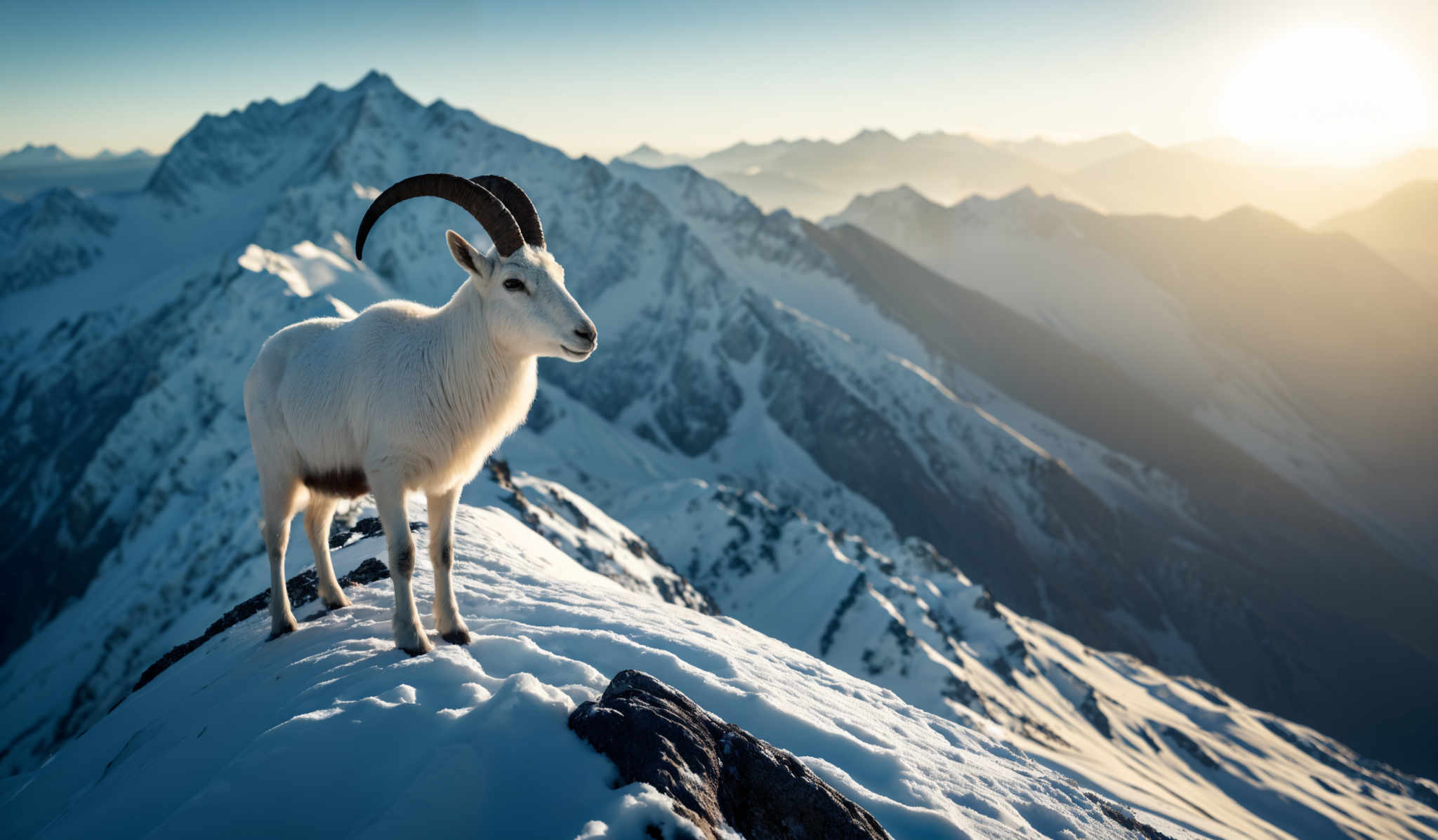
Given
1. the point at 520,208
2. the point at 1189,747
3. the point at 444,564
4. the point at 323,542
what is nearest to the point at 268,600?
the point at 323,542

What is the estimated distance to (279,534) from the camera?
10055 millimetres

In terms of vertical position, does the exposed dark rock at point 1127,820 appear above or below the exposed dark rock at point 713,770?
below

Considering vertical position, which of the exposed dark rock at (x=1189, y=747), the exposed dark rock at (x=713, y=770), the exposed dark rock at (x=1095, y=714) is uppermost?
the exposed dark rock at (x=713, y=770)

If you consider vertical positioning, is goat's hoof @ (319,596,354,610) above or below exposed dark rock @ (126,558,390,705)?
above

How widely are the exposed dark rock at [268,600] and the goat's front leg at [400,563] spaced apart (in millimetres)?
4473

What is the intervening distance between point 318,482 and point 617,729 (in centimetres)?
615

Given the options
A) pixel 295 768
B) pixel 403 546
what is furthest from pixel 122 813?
pixel 403 546

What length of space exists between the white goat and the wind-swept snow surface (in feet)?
4.36

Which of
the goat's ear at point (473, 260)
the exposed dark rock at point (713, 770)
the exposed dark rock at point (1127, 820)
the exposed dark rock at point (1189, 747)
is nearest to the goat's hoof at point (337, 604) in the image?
the goat's ear at point (473, 260)

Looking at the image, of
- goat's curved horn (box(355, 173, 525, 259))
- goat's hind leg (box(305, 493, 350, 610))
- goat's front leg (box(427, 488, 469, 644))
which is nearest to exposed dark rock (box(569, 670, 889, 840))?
goat's front leg (box(427, 488, 469, 644))

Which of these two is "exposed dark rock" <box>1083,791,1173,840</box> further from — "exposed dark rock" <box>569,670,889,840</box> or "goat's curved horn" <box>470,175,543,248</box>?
"goat's curved horn" <box>470,175,543,248</box>

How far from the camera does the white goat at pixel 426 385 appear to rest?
26.8 ft

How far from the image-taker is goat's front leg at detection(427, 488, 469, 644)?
29.3ft

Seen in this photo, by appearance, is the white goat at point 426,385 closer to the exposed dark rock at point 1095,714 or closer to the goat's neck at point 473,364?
the goat's neck at point 473,364
